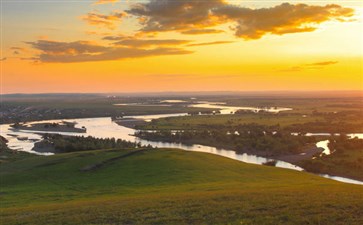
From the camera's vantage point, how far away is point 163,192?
118 ft

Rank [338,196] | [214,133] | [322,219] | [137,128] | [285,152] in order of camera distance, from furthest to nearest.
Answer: [137,128], [214,133], [285,152], [338,196], [322,219]

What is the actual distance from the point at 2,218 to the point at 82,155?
1398 inches

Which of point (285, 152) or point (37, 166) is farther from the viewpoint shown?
point (285, 152)

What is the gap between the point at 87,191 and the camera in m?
41.1

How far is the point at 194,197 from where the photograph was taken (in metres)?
28.5

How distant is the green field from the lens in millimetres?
22234

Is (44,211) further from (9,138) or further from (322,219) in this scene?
(9,138)

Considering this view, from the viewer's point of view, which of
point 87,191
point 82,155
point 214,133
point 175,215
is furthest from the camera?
point 214,133

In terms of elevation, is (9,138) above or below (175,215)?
below

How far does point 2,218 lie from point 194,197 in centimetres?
1349

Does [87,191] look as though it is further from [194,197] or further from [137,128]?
[137,128]

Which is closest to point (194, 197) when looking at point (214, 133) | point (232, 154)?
point (232, 154)

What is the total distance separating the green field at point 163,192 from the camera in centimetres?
2223

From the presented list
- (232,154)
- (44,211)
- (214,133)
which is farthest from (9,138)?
(44,211)
